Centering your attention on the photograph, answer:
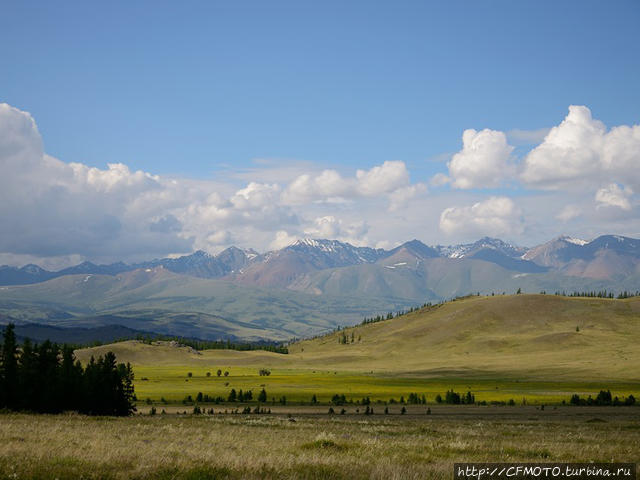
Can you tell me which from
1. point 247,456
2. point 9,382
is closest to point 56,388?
point 9,382

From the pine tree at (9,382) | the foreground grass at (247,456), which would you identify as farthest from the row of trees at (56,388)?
the foreground grass at (247,456)

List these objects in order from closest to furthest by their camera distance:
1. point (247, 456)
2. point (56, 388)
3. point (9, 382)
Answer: point (247, 456) < point (56, 388) < point (9, 382)

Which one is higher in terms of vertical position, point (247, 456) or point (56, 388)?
point (247, 456)

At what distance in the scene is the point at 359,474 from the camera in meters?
14.0

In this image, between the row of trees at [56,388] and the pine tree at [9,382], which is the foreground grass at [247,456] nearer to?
the row of trees at [56,388]

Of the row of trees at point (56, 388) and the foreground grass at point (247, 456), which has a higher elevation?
the foreground grass at point (247, 456)

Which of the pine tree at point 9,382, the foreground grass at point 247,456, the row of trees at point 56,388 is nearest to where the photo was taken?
the foreground grass at point 247,456

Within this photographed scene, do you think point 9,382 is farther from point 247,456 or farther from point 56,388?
point 247,456

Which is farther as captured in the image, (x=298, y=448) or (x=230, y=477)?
(x=298, y=448)

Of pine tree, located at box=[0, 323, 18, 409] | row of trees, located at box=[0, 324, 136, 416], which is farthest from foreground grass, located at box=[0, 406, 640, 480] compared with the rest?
pine tree, located at box=[0, 323, 18, 409]

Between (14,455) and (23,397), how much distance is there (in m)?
38.3

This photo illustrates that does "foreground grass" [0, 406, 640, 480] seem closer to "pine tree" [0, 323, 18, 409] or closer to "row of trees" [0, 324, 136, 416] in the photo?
"row of trees" [0, 324, 136, 416]

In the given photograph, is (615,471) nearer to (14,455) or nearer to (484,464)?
(484,464)

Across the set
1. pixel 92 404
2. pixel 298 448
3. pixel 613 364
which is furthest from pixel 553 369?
pixel 298 448
